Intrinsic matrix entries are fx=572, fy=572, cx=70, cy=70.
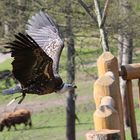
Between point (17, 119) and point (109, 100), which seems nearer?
point (109, 100)

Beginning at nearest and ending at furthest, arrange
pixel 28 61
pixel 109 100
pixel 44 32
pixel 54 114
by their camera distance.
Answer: pixel 28 61, pixel 109 100, pixel 44 32, pixel 54 114

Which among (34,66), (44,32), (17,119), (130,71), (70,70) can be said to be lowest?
(17,119)

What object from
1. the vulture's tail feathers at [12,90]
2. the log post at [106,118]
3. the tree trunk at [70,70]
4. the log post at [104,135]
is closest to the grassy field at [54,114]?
the tree trunk at [70,70]

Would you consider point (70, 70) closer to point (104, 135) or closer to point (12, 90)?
point (12, 90)

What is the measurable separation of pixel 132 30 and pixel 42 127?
5304mm

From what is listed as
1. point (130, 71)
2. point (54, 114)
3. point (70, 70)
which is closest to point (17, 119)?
point (54, 114)

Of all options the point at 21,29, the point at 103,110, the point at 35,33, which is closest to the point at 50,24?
the point at 35,33

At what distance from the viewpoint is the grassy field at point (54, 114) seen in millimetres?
13773

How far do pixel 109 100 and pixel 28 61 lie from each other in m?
0.67

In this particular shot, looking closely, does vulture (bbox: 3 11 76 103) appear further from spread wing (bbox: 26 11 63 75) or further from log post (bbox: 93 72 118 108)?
log post (bbox: 93 72 118 108)

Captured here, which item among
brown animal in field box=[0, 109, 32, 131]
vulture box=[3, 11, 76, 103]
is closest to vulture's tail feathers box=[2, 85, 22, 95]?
vulture box=[3, 11, 76, 103]

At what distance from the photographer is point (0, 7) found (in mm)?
10328

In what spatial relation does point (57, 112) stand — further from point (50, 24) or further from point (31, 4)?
point (50, 24)

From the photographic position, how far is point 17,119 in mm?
17078
